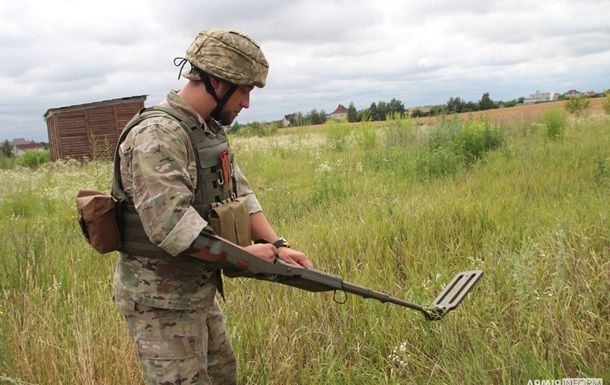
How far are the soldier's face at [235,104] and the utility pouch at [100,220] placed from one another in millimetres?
564

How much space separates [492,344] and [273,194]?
4495mm

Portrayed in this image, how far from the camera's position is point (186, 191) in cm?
186

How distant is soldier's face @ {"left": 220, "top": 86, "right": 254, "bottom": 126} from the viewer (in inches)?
84.7

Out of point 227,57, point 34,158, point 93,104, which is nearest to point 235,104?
point 227,57

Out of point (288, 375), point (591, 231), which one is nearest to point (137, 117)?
point (288, 375)

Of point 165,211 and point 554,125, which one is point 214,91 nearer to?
point 165,211

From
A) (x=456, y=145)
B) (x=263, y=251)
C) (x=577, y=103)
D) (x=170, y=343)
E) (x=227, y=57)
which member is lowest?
(x=170, y=343)

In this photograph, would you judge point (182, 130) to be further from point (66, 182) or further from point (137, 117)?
point (66, 182)

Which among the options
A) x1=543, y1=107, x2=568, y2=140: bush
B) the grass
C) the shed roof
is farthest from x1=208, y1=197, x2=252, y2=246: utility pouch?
the shed roof

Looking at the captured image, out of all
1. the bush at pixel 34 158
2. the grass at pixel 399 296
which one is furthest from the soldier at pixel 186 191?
the bush at pixel 34 158

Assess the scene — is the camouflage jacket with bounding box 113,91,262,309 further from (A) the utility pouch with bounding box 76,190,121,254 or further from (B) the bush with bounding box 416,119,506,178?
(B) the bush with bounding box 416,119,506,178

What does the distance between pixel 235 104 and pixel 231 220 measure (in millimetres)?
495

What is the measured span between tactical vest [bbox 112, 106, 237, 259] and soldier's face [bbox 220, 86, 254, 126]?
9 centimetres

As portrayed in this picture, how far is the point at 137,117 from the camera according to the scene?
2014 mm
